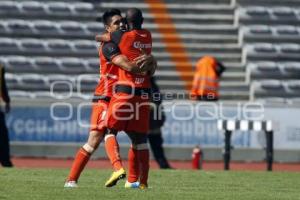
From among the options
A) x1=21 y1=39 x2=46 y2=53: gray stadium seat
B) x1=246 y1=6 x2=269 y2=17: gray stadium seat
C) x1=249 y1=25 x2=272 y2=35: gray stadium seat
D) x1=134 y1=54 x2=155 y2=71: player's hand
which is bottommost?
x1=21 y1=39 x2=46 y2=53: gray stadium seat

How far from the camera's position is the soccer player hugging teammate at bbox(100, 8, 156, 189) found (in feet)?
40.5

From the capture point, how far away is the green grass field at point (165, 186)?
11734 mm

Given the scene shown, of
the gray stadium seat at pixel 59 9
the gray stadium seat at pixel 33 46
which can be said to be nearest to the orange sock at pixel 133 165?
the gray stadium seat at pixel 33 46

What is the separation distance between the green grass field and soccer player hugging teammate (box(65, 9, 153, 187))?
30 centimetres

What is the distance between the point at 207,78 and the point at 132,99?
12099mm

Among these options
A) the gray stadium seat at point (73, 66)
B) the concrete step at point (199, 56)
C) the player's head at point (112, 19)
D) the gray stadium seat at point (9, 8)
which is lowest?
the gray stadium seat at point (73, 66)

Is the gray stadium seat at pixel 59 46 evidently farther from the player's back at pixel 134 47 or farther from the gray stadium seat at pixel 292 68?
the player's back at pixel 134 47

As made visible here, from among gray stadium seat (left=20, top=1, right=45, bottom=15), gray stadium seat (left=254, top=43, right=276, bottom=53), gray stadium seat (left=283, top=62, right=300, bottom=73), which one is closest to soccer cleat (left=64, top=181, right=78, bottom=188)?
gray stadium seat (left=283, top=62, right=300, bottom=73)

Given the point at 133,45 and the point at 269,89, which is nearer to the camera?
the point at 133,45

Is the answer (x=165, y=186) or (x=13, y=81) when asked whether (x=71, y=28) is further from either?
(x=165, y=186)

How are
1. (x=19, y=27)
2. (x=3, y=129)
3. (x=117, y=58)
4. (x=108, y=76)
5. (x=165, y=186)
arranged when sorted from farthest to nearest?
(x=19, y=27) → (x=3, y=129) → (x=165, y=186) → (x=108, y=76) → (x=117, y=58)

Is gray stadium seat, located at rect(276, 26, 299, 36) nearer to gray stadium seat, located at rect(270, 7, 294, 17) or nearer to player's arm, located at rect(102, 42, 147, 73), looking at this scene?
gray stadium seat, located at rect(270, 7, 294, 17)

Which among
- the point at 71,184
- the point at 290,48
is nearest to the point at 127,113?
the point at 71,184

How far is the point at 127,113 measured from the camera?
40.9 feet
